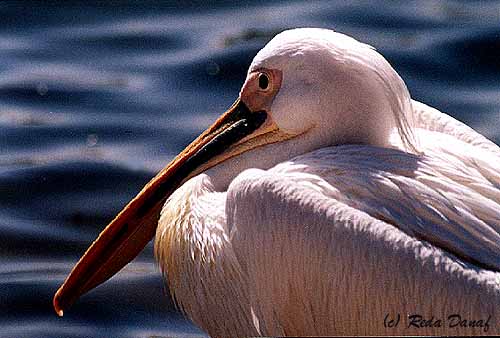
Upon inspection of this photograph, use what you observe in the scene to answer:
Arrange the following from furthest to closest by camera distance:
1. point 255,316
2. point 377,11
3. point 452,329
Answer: point 377,11, point 255,316, point 452,329

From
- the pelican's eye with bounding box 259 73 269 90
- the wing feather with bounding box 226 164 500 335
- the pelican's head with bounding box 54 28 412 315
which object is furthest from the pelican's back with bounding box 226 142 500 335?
the pelican's eye with bounding box 259 73 269 90

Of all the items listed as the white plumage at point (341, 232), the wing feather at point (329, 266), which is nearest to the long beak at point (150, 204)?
the white plumage at point (341, 232)

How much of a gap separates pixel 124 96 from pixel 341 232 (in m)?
4.35

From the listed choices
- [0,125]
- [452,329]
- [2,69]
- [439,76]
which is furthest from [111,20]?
[452,329]

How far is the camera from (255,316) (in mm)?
4992

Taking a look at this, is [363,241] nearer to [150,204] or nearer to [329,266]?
[329,266]

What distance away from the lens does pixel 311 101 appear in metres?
5.14

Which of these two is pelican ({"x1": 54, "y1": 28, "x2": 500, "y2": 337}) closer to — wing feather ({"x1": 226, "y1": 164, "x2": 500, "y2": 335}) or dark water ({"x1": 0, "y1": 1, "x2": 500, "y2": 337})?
wing feather ({"x1": 226, "y1": 164, "x2": 500, "y2": 335})

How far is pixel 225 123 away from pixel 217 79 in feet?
11.9

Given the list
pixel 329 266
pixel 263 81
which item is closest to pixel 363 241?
pixel 329 266

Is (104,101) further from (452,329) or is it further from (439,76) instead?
(452,329)

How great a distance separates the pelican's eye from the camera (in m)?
5.22

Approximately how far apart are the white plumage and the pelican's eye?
49 mm

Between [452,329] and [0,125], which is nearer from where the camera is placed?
[452,329]
